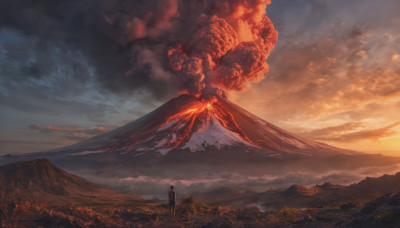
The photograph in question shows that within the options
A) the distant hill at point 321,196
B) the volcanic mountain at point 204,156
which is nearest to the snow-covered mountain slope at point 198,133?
the volcanic mountain at point 204,156

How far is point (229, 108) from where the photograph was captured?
310 ft

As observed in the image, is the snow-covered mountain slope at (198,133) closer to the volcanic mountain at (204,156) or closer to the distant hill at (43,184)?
the volcanic mountain at (204,156)

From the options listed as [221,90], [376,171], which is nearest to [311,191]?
[376,171]

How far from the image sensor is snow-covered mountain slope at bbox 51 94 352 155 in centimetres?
Answer: 7625

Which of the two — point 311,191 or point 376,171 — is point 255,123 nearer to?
point 376,171

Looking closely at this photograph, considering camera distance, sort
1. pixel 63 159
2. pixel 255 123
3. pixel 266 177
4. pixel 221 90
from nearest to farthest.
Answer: pixel 266 177
pixel 63 159
pixel 221 90
pixel 255 123

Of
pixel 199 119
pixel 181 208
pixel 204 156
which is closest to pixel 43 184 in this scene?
pixel 181 208

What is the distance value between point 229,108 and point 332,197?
6505cm

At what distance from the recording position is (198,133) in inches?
3196

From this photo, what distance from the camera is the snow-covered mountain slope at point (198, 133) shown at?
76.2 meters

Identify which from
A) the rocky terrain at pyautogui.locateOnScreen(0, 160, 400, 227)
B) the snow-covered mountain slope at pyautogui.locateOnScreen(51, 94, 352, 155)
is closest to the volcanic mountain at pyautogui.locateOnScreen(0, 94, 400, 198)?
the snow-covered mountain slope at pyautogui.locateOnScreen(51, 94, 352, 155)

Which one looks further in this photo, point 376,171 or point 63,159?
point 63,159

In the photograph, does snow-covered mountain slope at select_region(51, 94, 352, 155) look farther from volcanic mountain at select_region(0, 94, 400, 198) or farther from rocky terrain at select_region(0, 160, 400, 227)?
rocky terrain at select_region(0, 160, 400, 227)

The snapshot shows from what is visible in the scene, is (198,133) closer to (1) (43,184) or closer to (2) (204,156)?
(2) (204,156)
